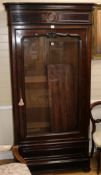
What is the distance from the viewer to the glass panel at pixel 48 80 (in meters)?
2.86

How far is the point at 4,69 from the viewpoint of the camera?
313 cm

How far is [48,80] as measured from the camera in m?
2.91

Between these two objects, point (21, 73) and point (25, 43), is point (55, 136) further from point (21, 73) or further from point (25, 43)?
point (25, 43)

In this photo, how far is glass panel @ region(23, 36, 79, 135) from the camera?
2.86 metres

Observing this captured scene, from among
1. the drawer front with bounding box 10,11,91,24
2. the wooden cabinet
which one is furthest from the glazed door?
the drawer front with bounding box 10,11,91,24

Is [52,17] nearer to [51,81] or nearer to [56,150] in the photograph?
[51,81]

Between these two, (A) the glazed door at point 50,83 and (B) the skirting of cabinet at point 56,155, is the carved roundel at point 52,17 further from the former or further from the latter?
(B) the skirting of cabinet at point 56,155

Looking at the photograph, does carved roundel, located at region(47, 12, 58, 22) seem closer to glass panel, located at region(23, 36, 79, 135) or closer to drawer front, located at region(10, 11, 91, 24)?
drawer front, located at region(10, 11, 91, 24)

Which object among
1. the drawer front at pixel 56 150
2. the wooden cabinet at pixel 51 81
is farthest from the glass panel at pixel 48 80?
the drawer front at pixel 56 150

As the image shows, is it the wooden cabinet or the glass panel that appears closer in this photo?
the wooden cabinet

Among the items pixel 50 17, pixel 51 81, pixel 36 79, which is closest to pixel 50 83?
pixel 51 81

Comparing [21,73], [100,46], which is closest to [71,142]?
[21,73]

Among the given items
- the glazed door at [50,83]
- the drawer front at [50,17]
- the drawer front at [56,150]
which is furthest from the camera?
the drawer front at [56,150]

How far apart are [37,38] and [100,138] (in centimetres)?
132
